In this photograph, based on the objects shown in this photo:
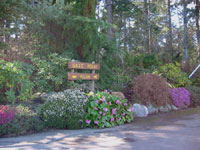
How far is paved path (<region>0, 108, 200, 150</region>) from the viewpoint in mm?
5578

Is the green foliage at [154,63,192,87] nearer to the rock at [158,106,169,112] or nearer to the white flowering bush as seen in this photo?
the rock at [158,106,169,112]

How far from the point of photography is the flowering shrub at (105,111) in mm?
8000

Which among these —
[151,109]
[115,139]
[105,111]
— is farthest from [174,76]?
[115,139]

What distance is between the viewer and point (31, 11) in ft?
34.0

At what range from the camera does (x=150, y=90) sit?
11.3m

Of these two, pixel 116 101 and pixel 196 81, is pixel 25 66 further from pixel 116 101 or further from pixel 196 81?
pixel 196 81

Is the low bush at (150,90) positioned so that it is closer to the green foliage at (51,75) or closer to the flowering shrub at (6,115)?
the green foliage at (51,75)

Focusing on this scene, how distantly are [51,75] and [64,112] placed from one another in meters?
2.50

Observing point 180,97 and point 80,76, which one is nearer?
point 80,76

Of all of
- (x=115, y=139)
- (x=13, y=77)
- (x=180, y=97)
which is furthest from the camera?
(x=180, y=97)

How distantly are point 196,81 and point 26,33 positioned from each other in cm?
1290

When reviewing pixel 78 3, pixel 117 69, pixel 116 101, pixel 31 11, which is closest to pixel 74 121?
pixel 116 101

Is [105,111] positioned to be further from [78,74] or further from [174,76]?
[174,76]

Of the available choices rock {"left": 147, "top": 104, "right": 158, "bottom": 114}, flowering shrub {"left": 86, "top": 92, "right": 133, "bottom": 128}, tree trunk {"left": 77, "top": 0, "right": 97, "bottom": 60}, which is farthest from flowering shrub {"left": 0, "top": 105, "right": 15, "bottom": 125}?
rock {"left": 147, "top": 104, "right": 158, "bottom": 114}
